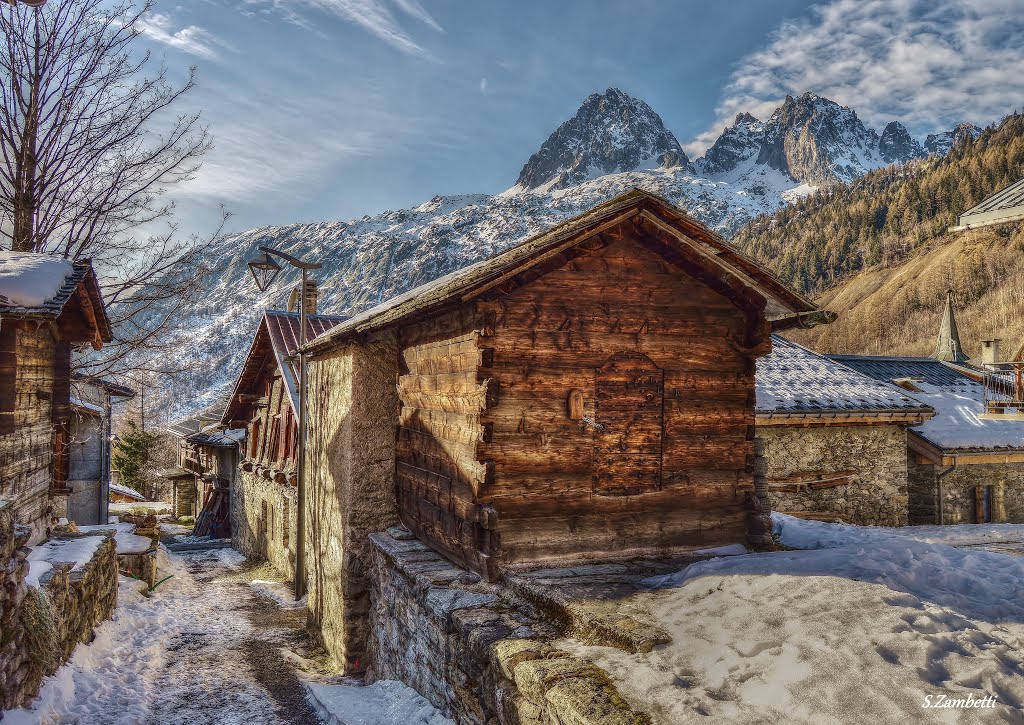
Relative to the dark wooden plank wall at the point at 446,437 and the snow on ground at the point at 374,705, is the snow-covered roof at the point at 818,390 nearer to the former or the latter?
the dark wooden plank wall at the point at 446,437

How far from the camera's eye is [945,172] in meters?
74.9

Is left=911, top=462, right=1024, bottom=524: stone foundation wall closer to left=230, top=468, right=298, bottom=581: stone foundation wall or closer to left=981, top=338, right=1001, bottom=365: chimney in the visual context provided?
left=981, top=338, right=1001, bottom=365: chimney

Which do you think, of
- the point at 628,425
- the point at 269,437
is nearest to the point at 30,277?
the point at 628,425

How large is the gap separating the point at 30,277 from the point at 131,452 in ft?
112

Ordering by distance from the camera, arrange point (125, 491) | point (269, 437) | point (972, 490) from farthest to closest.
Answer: point (125, 491) → point (269, 437) → point (972, 490)

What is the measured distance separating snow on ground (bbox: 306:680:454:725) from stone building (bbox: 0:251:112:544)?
455 centimetres

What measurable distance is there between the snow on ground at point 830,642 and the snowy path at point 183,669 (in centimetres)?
498

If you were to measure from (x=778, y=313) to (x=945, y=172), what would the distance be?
86189 mm

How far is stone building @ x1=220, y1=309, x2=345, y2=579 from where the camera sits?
15727 millimetres

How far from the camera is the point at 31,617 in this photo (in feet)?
19.1

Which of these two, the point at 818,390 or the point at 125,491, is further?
the point at 125,491

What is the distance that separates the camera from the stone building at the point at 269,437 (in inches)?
619

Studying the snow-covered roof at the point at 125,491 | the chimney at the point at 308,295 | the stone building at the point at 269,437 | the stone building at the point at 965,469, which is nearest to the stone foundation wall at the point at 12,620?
the chimney at the point at 308,295

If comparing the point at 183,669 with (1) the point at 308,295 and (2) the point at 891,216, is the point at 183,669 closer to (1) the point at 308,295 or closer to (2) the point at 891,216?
(1) the point at 308,295
